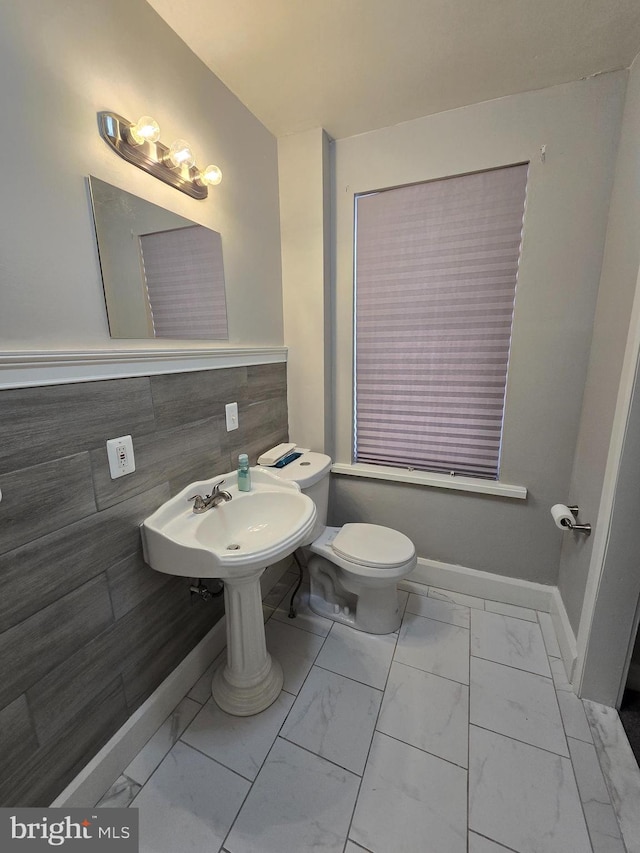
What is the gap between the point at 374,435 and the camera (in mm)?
1945

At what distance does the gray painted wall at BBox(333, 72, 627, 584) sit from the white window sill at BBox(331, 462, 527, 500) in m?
0.06

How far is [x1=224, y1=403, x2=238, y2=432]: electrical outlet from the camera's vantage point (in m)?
1.48

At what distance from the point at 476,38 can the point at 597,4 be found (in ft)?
1.12

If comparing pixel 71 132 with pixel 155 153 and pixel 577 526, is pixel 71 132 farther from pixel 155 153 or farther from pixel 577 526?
pixel 577 526

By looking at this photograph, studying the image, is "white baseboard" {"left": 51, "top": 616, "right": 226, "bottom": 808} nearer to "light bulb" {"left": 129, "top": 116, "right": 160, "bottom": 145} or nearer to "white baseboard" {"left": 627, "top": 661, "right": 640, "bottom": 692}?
"white baseboard" {"left": 627, "top": 661, "right": 640, "bottom": 692}

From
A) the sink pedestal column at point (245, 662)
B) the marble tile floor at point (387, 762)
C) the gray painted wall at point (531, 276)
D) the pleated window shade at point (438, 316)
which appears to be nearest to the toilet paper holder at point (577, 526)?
the gray painted wall at point (531, 276)

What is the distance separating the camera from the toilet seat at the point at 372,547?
154cm

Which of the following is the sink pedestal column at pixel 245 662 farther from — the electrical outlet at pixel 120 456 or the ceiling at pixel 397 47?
the ceiling at pixel 397 47

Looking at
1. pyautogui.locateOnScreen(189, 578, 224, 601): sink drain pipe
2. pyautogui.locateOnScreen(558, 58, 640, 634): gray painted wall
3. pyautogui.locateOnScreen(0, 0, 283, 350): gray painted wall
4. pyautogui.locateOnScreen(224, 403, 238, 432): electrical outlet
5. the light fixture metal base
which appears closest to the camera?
pyautogui.locateOnScreen(0, 0, 283, 350): gray painted wall

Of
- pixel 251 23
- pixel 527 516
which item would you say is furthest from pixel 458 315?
pixel 251 23

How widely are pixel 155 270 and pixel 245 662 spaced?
58.8 inches

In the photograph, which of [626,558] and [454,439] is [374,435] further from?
[626,558]

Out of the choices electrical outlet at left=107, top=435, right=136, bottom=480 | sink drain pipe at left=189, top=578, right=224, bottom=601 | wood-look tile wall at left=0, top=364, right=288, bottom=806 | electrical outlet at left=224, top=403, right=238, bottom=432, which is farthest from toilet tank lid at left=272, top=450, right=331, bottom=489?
electrical outlet at left=107, top=435, right=136, bottom=480

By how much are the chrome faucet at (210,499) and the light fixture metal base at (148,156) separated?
1096 mm
